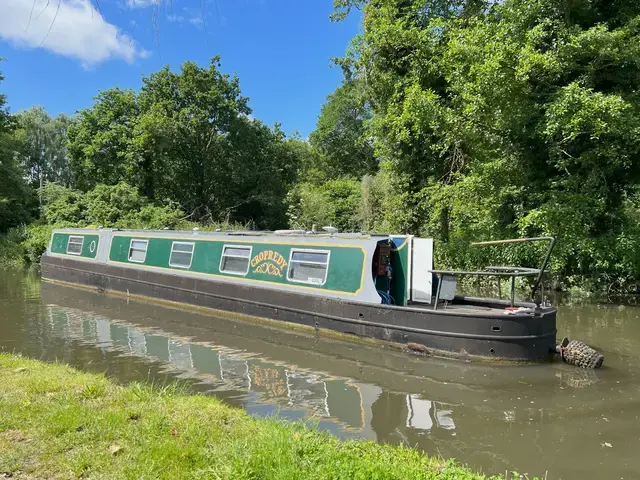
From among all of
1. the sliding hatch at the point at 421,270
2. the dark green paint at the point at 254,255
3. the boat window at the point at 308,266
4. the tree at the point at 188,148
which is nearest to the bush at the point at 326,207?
the tree at the point at 188,148

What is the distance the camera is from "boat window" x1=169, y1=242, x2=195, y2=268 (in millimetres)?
11727

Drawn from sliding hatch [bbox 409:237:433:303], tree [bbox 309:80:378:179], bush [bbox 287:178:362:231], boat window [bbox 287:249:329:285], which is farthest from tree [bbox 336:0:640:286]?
tree [bbox 309:80:378:179]

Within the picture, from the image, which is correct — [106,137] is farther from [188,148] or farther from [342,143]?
→ [342,143]

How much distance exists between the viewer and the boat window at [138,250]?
42.7ft

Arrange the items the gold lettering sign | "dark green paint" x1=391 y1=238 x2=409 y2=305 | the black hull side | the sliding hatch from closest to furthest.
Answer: the black hull side, the sliding hatch, "dark green paint" x1=391 y1=238 x2=409 y2=305, the gold lettering sign

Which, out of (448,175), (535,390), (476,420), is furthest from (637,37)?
(476,420)

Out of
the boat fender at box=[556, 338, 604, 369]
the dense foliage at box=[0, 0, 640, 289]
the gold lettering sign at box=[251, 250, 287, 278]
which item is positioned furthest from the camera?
the dense foliage at box=[0, 0, 640, 289]

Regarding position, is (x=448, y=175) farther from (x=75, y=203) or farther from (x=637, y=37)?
(x=75, y=203)

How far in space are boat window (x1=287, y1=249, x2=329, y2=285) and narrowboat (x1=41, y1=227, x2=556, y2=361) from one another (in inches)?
0.8

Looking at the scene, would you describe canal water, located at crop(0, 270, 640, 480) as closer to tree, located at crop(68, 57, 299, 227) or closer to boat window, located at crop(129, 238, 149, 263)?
boat window, located at crop(129, 238, 149, 263)

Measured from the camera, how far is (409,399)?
5625mm

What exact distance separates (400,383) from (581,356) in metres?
2.68

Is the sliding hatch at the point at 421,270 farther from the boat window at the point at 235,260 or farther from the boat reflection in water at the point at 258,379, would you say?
the boat window at the point at 235,260

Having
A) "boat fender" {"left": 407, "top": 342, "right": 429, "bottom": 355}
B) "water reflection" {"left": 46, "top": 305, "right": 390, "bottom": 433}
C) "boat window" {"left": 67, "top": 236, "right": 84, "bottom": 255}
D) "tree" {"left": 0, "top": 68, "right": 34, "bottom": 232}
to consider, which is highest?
"tree" {"left": 0, "top": 68, "right": 34, "bottom": 232}
